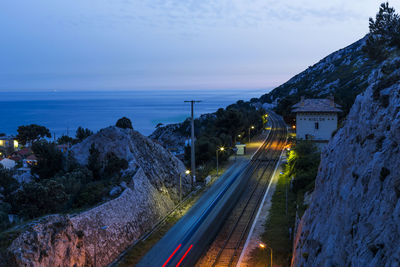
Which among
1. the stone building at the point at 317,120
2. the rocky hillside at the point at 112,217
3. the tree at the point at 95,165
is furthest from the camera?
the stone building at the point at 317,120

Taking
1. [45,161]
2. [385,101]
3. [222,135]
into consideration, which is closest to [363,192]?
[385,101]

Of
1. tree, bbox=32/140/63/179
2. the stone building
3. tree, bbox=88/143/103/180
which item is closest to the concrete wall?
the stone building

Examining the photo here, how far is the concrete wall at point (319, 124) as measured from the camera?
57281 mm

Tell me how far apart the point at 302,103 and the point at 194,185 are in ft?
101

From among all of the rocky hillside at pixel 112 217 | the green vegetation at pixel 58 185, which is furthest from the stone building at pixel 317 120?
the green vegetation at pixel 58 185

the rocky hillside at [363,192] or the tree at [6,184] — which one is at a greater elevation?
the rocky hillside at [363,192]

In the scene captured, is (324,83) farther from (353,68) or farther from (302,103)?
(302,103)

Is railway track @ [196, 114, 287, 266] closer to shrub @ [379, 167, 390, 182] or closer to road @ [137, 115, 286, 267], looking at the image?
road @ [137, 115, 286, 267]

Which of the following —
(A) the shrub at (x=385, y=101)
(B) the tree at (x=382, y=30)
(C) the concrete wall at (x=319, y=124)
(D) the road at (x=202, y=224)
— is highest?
(B) the tree at (x=382, y=30)

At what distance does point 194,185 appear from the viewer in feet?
143

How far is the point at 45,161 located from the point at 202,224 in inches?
687

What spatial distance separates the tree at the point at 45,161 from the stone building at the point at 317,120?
42.2 meters

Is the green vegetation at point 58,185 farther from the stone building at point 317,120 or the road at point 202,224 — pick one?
the stone building at point 317,120

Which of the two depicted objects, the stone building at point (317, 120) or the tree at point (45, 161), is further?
the stone building at point (317, 120)
